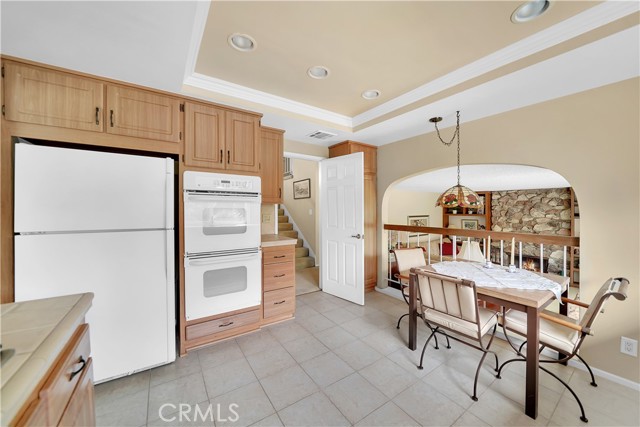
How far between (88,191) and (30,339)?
4.42 feet

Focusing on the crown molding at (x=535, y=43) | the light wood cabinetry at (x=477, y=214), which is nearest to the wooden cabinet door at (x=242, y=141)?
the crown molding at (x=535, y=43)

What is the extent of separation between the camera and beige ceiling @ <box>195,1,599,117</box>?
5.05 feet

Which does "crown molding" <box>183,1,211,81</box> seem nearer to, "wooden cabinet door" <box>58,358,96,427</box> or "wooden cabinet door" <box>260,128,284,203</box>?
"wooden cabinet door" <box>260,128,284,203</box>

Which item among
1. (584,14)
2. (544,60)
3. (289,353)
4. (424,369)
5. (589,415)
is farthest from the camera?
(289,353)

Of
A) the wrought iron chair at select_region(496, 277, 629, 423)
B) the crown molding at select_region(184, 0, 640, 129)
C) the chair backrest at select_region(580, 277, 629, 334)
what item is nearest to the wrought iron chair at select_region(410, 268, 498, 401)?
the wrought iron chair at select_region(496, 277, 629, 423)

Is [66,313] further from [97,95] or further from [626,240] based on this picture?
[626,240]

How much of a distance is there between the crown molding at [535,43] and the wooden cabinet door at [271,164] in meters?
1.59

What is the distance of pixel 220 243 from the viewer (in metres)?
2.38

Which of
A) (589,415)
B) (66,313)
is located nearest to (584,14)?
(589,415)

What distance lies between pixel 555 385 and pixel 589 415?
10.5 inches

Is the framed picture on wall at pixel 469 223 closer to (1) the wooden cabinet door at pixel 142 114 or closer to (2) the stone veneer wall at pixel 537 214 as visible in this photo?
(2) the stone veneer wall at pixel 537 214

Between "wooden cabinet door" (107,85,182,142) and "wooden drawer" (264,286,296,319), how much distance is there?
191 cm

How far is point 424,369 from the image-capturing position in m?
2.08

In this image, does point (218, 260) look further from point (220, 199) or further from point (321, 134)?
point (321, 134)
